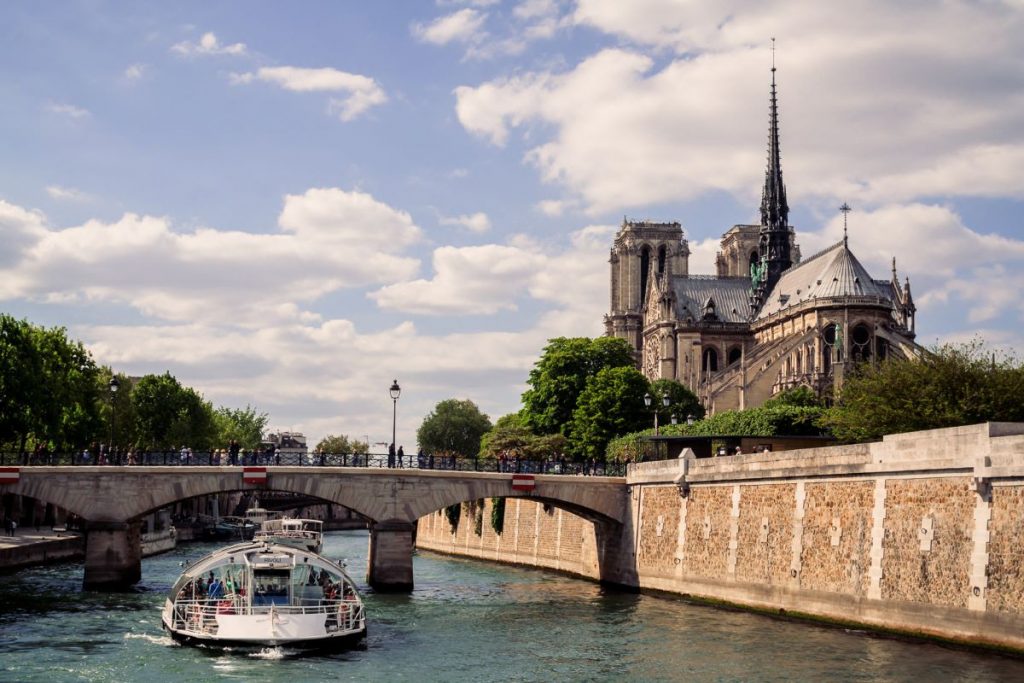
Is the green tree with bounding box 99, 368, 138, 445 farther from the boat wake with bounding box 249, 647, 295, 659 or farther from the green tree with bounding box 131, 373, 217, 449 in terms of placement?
the boat wake with bounding box 249, 647, 295, 659

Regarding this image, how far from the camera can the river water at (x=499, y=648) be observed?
33.8 metres

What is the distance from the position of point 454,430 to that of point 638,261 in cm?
3411

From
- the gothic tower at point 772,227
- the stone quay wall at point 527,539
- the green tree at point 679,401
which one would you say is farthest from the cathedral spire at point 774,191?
the stone quay wall at point 527,539

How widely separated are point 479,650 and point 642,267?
134115mm

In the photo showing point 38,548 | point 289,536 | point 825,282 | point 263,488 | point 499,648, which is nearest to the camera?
point 499,648

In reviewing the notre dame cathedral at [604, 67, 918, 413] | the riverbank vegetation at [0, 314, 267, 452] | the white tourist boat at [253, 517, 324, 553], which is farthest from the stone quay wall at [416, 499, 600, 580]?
the notre dame cathedral at [604, 67, 918, 413]

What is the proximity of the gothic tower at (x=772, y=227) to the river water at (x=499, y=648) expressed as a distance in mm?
96206

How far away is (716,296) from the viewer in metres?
149

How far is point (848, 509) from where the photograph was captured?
1662 inches

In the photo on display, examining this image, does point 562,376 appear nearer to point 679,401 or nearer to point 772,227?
point 679,401

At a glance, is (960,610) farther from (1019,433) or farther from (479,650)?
(479,650)

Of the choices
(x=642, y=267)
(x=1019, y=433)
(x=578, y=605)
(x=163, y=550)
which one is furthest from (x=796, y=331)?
(x=1019, y=433)

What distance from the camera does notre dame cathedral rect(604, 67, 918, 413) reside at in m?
117

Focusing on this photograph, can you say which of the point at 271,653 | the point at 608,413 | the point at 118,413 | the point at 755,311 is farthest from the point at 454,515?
the point at 755,311
